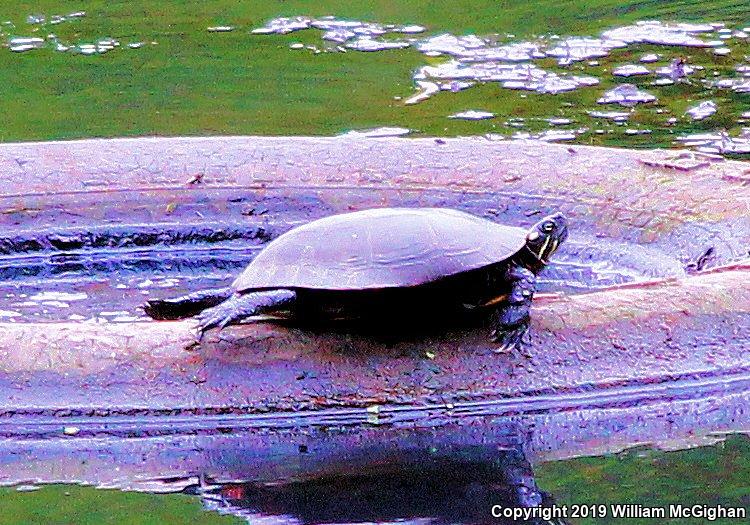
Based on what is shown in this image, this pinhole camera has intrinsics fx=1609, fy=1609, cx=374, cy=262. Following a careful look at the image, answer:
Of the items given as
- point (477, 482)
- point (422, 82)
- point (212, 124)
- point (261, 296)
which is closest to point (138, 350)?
point (261, 296)

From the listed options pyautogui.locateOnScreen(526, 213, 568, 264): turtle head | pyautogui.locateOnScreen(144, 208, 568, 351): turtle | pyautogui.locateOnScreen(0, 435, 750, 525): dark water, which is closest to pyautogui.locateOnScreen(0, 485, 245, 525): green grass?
pyautogui.locateOnScreen(0, 435, 750, 525): dark water

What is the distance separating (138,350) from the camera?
2.99 metres

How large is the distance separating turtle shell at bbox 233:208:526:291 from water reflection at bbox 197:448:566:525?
1.08 feet

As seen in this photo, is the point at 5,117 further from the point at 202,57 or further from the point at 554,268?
the point at 554,268

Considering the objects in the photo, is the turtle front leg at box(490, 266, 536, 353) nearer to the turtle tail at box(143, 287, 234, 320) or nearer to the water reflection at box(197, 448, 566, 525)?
the water reflection at box(197, 448, 566, 525)

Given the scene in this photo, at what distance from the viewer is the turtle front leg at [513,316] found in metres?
2.97

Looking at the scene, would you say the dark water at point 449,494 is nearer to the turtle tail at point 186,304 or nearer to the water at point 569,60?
the turtle tail at point 186,304

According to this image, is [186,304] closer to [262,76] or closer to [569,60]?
[262,76]

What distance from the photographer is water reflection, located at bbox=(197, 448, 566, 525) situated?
2.55m

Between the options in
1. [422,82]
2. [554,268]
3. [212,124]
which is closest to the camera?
[554,268]

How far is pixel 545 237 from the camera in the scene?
3107 millimetres

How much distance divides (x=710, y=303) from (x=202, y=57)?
5759 mm

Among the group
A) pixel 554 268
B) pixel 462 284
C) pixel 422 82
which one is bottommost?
pixel 422 82

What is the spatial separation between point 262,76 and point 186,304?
16.6 ft
